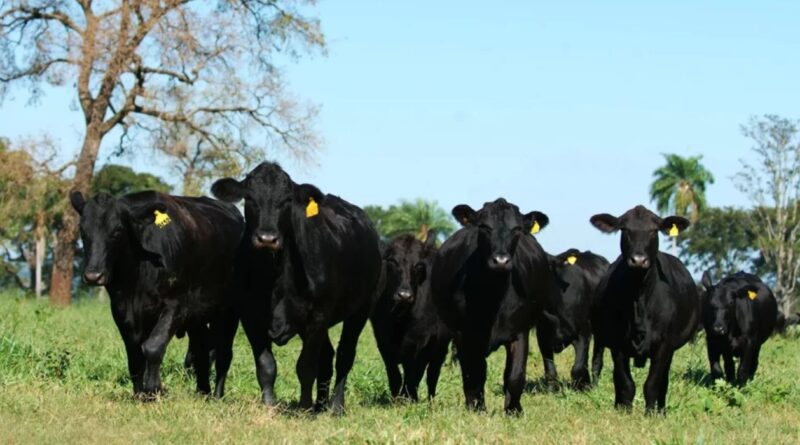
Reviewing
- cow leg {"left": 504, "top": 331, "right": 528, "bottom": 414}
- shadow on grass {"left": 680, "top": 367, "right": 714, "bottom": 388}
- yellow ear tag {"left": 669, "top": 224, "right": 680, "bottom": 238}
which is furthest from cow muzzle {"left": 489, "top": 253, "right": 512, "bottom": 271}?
shadow on grass {"left": 680, "top": 367, "right": 714, "bottom": 388}

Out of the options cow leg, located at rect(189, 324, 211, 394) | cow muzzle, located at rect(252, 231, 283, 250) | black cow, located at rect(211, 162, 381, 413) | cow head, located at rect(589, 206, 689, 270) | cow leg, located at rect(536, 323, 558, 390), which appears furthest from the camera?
cow leg, located at rect(536, 323, 558, 390)

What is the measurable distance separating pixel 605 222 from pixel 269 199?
11.9 ft

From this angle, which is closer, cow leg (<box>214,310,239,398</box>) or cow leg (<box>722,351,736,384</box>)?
cow leg (<box>214,310,239,398</box>)

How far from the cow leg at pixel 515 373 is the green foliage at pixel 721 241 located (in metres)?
62.3

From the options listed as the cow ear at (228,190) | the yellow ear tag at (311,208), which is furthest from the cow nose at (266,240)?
the yellow ear tag at (311,208)

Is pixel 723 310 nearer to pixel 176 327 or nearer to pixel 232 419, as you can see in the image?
pixel 176 327

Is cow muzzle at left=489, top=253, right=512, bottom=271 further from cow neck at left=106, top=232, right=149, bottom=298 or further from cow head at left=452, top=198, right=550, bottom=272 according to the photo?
cow neck at left=106, top=232, right=149, bottom=298

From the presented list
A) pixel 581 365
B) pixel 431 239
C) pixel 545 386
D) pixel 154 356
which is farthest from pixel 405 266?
pixel 154 356

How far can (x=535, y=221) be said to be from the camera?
1147 cm

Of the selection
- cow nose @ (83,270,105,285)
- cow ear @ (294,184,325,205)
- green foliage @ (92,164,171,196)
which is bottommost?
cow nose @ (83,270,105,285)

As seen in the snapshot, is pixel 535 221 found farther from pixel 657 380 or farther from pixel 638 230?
pixel 657 380

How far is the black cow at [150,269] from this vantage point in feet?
34.5

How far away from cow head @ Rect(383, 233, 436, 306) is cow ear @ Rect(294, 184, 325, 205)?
2868mm

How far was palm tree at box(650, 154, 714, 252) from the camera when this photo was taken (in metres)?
74.1
